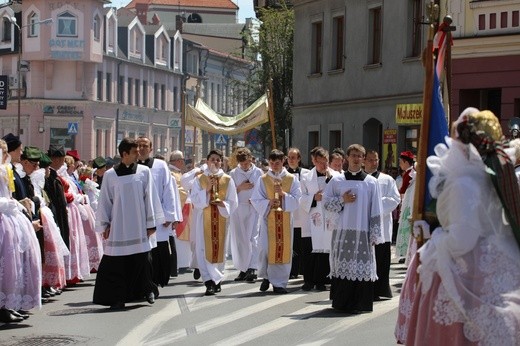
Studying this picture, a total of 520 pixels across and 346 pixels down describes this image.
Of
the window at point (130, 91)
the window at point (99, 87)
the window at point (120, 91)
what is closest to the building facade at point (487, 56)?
the window at point (99, 87)

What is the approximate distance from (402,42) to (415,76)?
1.18 meters

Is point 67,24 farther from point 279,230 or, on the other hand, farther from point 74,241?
point 279,230

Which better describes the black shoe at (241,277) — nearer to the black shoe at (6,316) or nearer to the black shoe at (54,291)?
the black shoe at (54,291)

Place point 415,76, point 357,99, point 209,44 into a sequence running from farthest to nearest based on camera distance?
point 209,44
point 357,99
point 415,76

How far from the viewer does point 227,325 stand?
1309 cm

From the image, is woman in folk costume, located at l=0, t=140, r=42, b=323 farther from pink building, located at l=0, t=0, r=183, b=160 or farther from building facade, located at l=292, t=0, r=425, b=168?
pink building, located at l=0, t=0, r=183, b=160

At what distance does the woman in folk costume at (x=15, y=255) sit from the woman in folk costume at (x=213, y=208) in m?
3.80

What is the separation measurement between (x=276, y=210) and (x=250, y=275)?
157 cm

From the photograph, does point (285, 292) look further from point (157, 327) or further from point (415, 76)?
point (415, 76)

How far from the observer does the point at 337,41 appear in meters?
38.3

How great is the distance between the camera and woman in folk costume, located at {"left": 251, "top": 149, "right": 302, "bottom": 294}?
55.4 feet

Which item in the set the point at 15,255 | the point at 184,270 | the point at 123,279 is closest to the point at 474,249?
the point at 15,255

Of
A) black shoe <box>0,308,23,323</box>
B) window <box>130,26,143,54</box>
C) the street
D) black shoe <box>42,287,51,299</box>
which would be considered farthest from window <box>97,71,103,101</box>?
black shoe <box>0,308,23,323</box>

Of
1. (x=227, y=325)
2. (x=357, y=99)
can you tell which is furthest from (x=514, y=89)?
(x=227, y=325)
